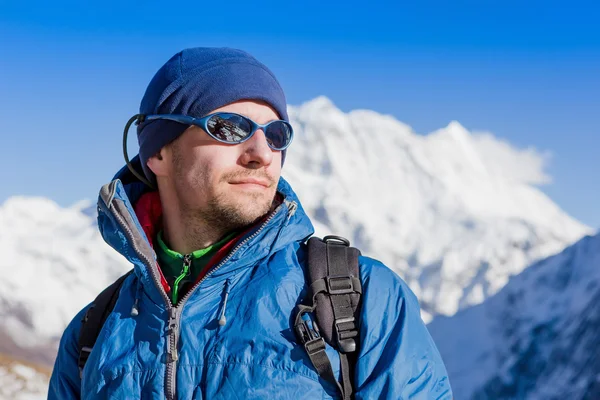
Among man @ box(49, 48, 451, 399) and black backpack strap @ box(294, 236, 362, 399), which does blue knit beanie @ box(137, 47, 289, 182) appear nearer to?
man @ box(49, 48, 451, 399)

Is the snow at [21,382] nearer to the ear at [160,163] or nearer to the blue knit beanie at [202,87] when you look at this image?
the ear at [160,163]

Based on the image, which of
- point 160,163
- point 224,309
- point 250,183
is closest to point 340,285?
point 224,309

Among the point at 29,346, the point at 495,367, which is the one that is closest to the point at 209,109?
the point at 495,367

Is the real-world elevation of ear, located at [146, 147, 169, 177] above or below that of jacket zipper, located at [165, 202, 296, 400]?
above

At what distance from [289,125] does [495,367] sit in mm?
88640

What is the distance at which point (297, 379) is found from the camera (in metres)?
4.21

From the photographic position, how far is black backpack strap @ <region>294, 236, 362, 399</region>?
165 inches

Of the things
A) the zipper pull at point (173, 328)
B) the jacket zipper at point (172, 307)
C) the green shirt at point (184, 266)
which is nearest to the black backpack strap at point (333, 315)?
the jacket zipper at point (172, 307)

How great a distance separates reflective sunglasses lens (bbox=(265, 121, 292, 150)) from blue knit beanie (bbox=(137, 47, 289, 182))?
12cm

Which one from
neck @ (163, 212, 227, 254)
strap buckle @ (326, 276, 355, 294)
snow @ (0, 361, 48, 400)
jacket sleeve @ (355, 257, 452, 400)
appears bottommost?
jacket sleeve @ (355, 257, 452, 400)

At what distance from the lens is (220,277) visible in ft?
15.2

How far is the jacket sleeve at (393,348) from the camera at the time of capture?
13.6ft

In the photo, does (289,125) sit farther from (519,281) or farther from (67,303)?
(67,303)

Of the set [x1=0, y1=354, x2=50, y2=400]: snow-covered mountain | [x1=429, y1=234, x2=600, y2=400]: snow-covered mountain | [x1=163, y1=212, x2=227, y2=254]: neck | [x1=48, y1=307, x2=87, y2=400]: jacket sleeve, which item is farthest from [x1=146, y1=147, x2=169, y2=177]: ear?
[x1=429, y1=234, x2=600, y2=400]: snow-covered mountain
